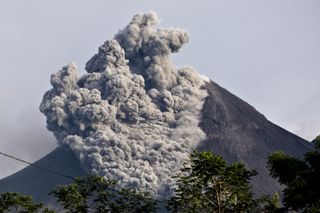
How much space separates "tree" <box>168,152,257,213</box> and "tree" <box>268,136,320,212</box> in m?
2.05

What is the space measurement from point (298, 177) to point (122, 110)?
488ft

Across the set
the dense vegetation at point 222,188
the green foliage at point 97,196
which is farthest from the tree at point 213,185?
the green foliage at point 97,196

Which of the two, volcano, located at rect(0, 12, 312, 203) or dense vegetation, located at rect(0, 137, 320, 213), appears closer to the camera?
dense vegetation, located at rect(0, 137, 320, 213)

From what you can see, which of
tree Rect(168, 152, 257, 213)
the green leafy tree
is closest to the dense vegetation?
tree Rect(168, 152, 257, 213)

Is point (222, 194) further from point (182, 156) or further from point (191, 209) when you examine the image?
point (182, 156)

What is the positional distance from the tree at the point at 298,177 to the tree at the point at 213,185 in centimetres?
205

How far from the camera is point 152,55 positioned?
636ft

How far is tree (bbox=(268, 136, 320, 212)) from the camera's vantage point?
38625mm

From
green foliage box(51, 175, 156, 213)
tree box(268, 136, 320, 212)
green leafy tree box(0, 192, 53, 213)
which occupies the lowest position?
tree box(268, 136, 320, 212)

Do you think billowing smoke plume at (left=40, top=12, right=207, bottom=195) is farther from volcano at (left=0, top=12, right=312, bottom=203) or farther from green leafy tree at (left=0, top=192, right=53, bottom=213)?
green leafy tree at (left=0, top=192, right=53, bottom=213)

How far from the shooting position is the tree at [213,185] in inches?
1495

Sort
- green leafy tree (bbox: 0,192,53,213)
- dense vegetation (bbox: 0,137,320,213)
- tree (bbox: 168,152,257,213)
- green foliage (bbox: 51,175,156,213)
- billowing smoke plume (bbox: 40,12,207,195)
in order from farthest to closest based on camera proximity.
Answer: billowing smoke plume (bbox: 40,12,207,195) → green leafy tree (bbox: 0,192,53,213) → green foliage (bbox: 51,175,156,213) → dense vegetation (bbox: 0,137,320,213) → tree (bbox: 168,152,257,213)

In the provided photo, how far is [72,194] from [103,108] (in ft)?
416

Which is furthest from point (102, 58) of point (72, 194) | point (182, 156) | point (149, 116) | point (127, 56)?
point (72, 194)
